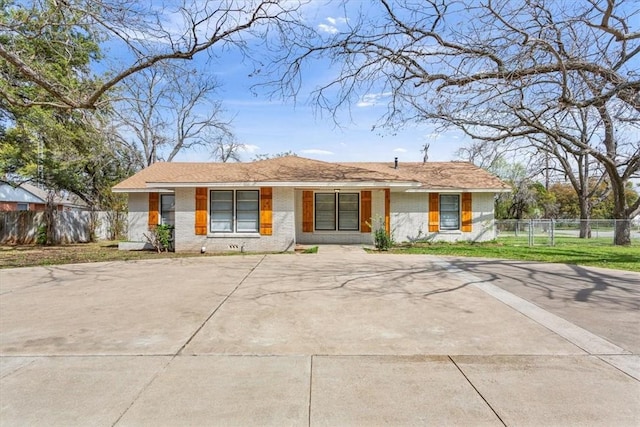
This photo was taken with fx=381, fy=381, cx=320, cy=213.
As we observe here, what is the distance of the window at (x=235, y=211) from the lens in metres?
13.8

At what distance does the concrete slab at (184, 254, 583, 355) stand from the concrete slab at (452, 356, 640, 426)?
300mm

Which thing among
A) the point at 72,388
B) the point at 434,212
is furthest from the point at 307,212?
the point at 72,388

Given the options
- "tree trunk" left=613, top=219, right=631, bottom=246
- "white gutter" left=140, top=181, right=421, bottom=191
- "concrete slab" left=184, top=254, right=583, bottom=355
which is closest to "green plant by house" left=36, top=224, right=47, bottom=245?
"white gutter" left=140, top=181, right=421, bottom=191

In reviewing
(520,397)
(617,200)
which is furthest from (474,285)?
(617,200)

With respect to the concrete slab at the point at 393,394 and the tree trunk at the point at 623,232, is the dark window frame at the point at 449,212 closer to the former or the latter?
the tree trunk at the point at 623,232

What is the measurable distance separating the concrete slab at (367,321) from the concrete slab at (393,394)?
1.09ft

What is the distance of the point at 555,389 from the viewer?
3107 mm

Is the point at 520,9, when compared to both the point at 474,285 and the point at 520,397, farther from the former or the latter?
the point at 520,397

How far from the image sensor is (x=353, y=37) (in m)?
9.41

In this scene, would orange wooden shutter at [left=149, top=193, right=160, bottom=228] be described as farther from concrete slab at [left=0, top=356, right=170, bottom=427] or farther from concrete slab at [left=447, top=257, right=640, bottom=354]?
concrete slab at [left=0, top=356, right=170, bottom=427]

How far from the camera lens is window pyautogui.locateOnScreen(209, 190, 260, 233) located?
13781mm

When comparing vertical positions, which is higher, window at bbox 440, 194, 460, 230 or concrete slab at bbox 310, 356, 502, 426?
window at bbox 440, 194, 460, 230

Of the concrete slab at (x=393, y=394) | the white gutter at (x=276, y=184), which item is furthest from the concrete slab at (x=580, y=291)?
the white gutter at (x=276, y=184)

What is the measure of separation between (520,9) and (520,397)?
28.6 ft
